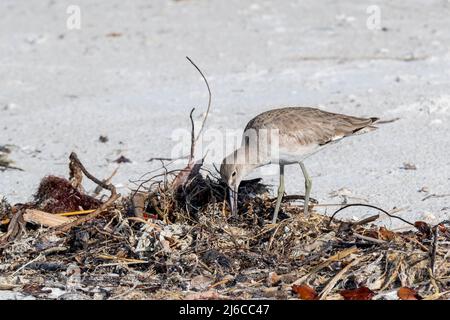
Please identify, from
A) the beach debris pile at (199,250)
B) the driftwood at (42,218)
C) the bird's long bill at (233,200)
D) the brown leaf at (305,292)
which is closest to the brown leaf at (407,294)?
the beach debris pile at (199,250)

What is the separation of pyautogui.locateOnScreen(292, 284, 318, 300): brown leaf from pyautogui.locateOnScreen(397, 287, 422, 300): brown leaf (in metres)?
0.38

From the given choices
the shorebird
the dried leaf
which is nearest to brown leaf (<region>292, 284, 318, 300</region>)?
the dried leaf

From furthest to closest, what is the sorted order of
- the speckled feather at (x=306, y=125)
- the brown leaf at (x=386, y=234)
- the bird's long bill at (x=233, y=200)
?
1. the speckled feather at (x=306, y=125)
2. the bird's long bill at (x=233, y=200)
3. the brown leaf at (x=386, y=234)

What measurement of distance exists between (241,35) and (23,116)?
295 cm

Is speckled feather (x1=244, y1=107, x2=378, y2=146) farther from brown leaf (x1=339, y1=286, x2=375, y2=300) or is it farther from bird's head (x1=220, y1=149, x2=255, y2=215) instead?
brown leaf (x1=339, y1=286, x2=375, y2=300)

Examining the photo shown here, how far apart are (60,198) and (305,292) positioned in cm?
173

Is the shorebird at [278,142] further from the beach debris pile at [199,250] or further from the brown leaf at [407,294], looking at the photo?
the brown leaf at [407,294]

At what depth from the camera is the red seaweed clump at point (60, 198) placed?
205 inches

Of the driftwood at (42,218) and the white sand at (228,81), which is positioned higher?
the white sand at (228,81)

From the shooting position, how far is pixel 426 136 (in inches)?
261

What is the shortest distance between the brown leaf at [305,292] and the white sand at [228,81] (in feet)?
3.36

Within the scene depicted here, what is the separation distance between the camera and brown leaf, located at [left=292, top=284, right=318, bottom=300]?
4188 millimetres
